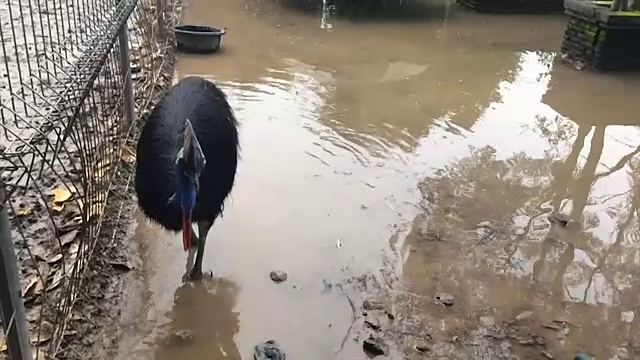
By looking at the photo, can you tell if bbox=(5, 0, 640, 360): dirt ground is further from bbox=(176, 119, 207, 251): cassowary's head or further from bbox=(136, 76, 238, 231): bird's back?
bbox=(176, 119, 207, 251): cassowary's head

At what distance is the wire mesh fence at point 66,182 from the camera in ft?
7.34

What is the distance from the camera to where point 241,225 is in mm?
4117

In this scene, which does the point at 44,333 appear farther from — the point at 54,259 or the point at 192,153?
the point at 192,153

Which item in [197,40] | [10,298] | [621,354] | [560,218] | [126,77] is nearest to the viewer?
[10,298]

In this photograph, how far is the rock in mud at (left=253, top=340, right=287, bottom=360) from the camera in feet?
→ 9.83

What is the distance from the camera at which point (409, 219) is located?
4.30 m

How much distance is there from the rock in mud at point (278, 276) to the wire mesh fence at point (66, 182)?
0.90m

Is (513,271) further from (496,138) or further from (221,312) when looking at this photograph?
(496,138)

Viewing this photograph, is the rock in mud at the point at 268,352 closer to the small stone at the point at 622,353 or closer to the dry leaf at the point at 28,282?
the dry leaf at the point at 28,282

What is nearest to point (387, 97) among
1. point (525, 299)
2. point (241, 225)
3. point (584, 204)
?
point (584, 204)

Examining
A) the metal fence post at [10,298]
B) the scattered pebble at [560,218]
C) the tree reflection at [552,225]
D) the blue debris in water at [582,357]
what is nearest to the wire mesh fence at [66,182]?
the metal fence post at [10,298]

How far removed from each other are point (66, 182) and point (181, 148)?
1.37 metres

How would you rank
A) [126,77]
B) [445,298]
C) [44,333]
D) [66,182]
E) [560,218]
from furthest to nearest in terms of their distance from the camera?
[126,77]
[560,218]
[66,182]
[445,298]
[44,333]

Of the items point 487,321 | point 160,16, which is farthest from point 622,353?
point 160,16
